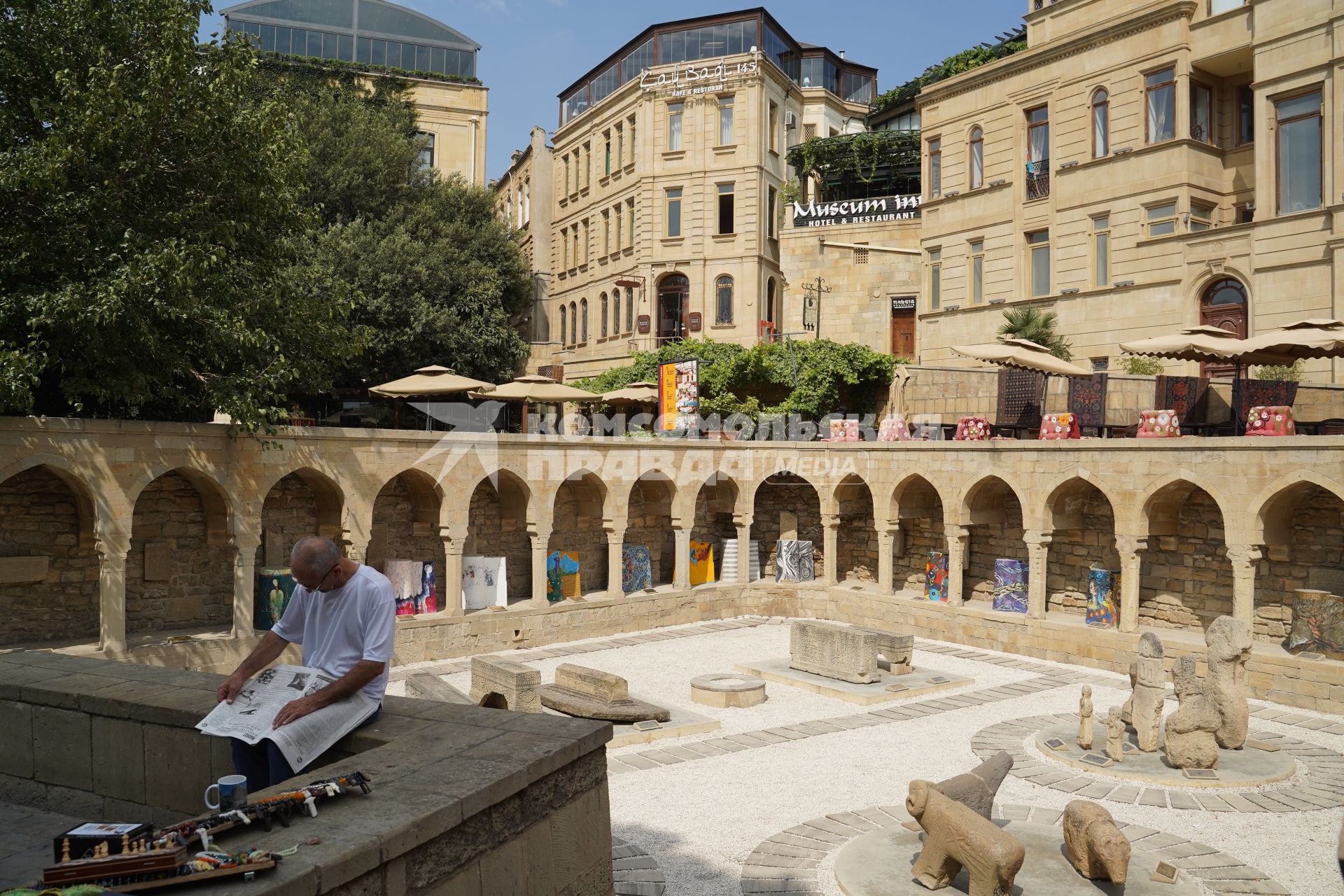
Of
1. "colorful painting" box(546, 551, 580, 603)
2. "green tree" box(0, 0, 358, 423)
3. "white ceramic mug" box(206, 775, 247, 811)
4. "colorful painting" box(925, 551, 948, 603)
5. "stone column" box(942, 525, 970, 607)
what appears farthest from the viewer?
"colorful painting" box(925, 551, 948, 603)

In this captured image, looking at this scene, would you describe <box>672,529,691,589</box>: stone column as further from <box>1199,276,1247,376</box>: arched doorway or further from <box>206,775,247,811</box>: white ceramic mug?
<box>206,775,247,811</box>: white ceramic mug

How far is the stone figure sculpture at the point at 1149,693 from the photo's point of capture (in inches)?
465

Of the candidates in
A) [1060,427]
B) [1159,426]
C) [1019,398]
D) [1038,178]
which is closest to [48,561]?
[1060,427]

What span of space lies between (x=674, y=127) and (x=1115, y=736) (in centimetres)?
2861

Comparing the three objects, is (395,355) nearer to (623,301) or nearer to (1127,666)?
(623,301)

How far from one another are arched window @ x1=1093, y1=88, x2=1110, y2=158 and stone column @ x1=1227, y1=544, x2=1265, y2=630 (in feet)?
43.7

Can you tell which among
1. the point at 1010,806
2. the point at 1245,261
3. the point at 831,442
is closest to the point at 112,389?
the point at 1010,806

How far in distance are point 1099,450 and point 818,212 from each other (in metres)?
19.0

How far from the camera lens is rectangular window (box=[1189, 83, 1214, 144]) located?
24000mm

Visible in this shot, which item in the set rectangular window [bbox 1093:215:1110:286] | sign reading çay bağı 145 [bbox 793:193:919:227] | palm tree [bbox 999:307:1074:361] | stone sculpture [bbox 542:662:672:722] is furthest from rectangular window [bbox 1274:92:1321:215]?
stone sculpture [bbox 542:662:672:722]

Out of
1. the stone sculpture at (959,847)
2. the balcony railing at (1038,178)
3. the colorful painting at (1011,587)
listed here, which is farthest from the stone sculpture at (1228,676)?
the balcony railing at (1038,178)

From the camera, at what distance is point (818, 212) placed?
3444 centimetres

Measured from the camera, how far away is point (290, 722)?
15.4 feet

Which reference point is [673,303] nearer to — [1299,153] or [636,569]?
[636,569]
